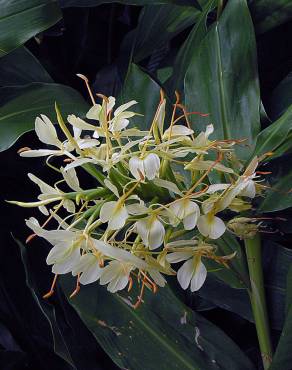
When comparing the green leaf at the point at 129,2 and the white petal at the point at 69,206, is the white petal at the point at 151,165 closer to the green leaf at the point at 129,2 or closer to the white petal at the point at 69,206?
the white petal at the point at 69,206

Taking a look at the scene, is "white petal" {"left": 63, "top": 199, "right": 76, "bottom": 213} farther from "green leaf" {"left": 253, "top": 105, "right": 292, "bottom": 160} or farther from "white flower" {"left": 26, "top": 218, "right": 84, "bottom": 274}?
"green leaf" {"left": 253, "top": 105, "right": 292, "bottom": 160}

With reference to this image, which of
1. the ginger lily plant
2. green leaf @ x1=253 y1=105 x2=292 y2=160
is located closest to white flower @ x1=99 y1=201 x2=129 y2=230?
the ginger lily plant

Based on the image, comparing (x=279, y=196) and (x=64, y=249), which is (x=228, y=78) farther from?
(x=64, y=249)

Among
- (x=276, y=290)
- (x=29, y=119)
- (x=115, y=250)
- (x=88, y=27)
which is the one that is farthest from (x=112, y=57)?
(x=115, y=250)

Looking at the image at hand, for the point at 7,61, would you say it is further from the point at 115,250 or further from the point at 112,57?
the point at 115,250

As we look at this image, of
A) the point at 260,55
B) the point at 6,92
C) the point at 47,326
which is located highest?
the point at 6,92

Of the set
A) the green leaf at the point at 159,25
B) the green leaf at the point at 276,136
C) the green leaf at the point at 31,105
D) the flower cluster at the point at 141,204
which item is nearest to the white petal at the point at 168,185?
the flower cluster at the point at 141,204
